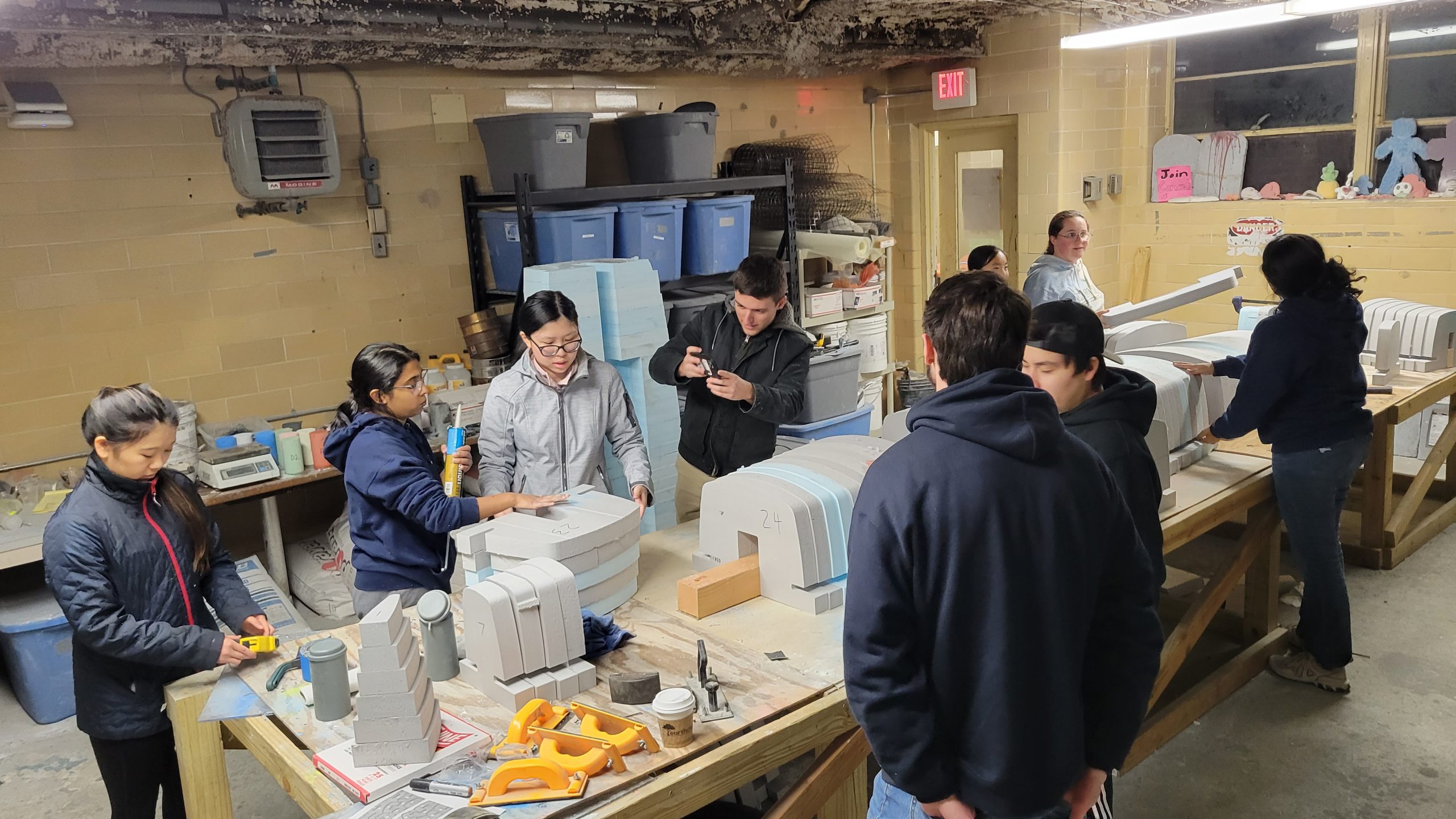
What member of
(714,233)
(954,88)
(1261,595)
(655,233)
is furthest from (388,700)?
(954,88)

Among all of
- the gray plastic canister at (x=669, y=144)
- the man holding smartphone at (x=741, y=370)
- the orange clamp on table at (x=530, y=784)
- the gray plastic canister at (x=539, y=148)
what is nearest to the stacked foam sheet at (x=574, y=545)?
the orange clamp on table at (x=530, y=784)

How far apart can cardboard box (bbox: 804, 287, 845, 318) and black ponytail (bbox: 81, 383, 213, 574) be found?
4.18 metres

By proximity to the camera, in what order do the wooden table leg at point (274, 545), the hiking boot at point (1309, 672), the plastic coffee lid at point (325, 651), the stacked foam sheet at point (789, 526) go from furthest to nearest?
1. the wooden table leg at point (274, 545)
2. the hiking boot at point (1309, 672)
3. the stacked foam sheet at point (789, 526)
4. the plastic coffee lid at point (325, 651)

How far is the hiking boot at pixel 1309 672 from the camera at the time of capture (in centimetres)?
385

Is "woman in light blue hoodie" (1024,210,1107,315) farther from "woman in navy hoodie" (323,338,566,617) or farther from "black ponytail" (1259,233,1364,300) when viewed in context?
"woman in navy hoodie" (323,338,566,617)

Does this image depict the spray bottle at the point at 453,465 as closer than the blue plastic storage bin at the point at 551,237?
Yes

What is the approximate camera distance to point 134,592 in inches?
96.0

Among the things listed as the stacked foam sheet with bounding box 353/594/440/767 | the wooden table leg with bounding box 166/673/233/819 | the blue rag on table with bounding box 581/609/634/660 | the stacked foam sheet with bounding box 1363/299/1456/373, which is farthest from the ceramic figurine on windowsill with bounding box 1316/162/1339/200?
the wooden table leg with bounding box 166/673/233/819

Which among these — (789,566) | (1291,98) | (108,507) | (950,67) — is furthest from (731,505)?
(1291,98)

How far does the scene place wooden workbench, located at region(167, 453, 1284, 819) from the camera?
1976 millimetres

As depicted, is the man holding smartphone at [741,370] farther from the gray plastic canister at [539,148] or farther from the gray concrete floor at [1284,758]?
the gray concrete floor at [1284,758]

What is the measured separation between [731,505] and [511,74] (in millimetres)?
3521

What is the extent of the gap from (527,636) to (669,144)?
12.3ft

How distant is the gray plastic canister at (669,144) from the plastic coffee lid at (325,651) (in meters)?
3.74
